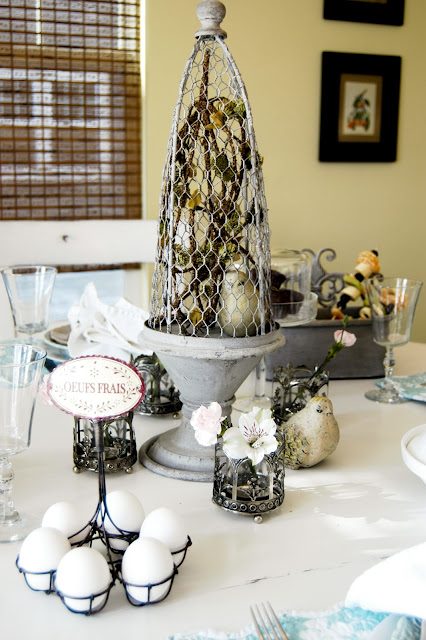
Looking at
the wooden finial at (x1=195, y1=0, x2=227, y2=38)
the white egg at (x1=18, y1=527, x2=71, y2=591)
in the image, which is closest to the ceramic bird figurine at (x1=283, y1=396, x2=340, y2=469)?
the white egg at (x1=18, y1=527, x2=71, y2=591)

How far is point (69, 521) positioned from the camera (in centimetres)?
72

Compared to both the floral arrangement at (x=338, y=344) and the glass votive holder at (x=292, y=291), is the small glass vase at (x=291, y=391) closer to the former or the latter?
the floral arrangement at (x=338, y=344)

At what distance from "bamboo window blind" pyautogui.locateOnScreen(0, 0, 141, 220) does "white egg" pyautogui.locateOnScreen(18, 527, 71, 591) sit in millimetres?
2243

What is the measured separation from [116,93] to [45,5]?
39cm

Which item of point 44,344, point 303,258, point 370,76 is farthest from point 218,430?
point 370,76

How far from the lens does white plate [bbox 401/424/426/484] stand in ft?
2.98

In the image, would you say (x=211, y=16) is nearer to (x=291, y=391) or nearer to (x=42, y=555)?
(x=291, y=391)

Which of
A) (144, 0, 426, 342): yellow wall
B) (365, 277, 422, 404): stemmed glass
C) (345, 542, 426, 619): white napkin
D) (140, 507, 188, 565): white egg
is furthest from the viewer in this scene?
(144, 0, 426, 342): yellow wall

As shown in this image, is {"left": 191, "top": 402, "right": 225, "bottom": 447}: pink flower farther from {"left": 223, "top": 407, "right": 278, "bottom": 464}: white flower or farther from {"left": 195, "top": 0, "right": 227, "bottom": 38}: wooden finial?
{"left": 195, "top": 0, "right": 227, "bottom": 38}: wooden finial

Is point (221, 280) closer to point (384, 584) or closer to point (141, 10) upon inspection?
point (384, 584)

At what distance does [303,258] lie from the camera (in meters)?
1.38

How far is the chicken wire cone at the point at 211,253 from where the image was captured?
0.92 meters

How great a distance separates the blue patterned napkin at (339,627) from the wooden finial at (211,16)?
0.70 m

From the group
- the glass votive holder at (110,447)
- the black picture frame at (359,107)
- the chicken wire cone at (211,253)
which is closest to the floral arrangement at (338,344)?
the chicken wire cone at (211,253)
